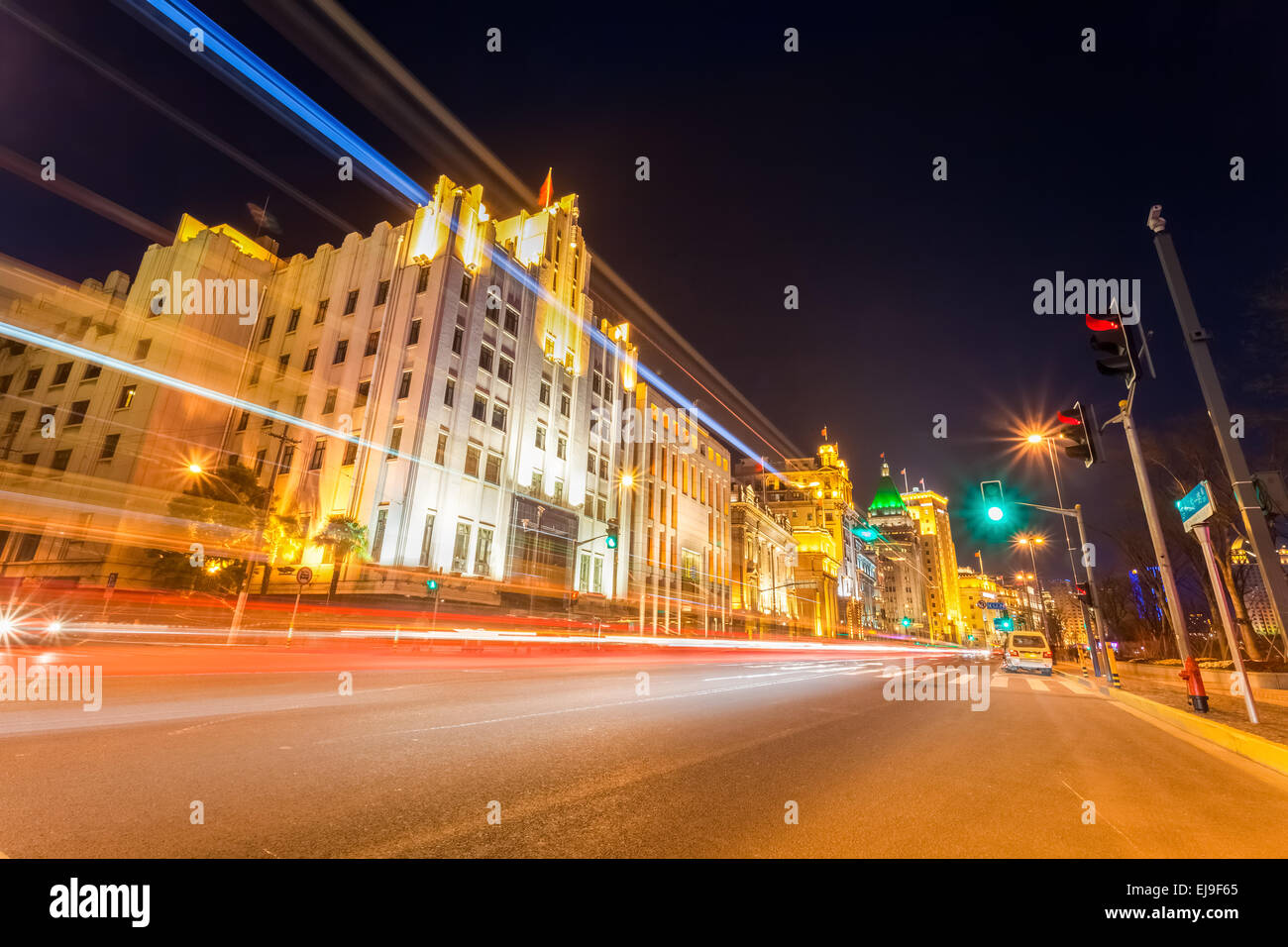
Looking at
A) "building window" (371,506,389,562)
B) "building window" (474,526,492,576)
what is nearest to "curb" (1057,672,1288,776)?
"building window" (474,526,492,576)

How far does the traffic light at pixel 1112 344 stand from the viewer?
782 centimetres

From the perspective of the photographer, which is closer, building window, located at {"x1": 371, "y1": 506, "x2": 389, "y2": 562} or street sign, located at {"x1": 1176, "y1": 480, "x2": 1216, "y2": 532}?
street sign, located at {"x1": 1176, "y1": 480, "x2": 1216, "y2": 532}

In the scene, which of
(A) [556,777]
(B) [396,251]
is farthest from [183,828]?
(B) [396,251]

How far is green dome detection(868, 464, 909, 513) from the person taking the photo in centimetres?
17475

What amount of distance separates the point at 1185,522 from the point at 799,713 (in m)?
6.82

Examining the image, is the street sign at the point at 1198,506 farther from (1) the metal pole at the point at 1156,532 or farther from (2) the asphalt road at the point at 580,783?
(2) the asphalt road at the point at 580,783

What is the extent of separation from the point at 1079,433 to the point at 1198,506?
72.9 inches

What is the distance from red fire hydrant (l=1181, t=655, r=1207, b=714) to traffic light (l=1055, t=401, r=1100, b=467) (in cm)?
526

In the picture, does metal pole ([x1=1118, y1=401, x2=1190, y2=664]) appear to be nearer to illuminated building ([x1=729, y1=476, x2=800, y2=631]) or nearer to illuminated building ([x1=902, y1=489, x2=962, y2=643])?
illuminated building ([x1=729, y1=476, x2=800, y2=631])

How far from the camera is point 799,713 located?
374 inches

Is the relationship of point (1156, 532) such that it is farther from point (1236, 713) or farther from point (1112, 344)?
point (1112, 344)

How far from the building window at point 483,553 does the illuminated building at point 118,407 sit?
15.5m
